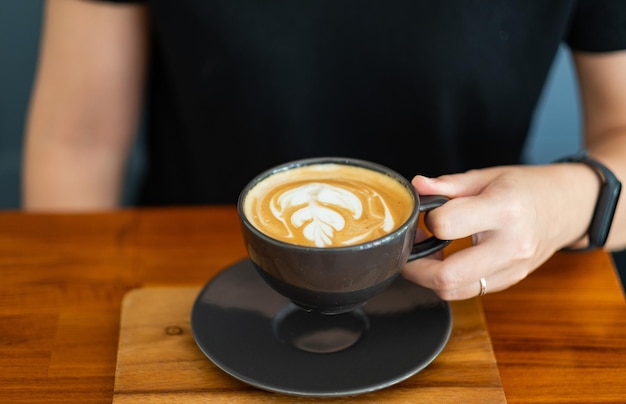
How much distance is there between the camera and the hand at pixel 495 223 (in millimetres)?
746

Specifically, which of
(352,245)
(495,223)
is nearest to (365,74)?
(495,223)

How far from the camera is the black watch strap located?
907mm

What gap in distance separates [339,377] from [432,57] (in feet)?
2.03

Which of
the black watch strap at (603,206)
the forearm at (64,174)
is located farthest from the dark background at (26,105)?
the black watch strap at (603,206)

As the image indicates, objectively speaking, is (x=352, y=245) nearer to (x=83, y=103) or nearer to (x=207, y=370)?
(x=207, y=370)

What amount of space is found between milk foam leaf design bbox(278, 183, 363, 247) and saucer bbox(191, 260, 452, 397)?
0.13 m

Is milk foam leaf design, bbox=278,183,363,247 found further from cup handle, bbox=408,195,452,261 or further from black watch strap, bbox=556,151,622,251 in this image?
black watch strap, bbox=556,151,622,251

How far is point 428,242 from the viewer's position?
2.50ft

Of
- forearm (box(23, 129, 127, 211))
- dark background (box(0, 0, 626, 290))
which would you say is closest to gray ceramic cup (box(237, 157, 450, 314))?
forearm (box(23, 129, 127, 211))

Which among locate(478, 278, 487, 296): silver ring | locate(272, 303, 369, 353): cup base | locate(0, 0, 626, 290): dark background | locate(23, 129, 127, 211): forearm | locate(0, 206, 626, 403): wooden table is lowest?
locate(0, 0, 626, 290): dark background

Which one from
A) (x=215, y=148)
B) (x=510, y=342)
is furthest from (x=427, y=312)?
(x=215, y=148)

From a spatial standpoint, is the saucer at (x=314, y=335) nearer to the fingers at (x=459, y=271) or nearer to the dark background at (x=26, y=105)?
the fingers at (x=459, y=271)

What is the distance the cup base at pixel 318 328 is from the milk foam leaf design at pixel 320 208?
13 centimetres

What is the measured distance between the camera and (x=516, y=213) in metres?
0.79
